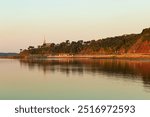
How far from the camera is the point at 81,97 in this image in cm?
2812

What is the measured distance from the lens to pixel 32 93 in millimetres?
30938

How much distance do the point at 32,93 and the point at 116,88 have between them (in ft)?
27.2

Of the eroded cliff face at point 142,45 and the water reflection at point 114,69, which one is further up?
the eroded cliff face at point 142,45

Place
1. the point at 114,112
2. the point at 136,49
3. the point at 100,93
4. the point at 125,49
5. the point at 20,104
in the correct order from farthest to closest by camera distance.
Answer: the point at 125,49 < the point at 136,49 < the point at 100,93 < the point at 20,104 < the point at 114,112

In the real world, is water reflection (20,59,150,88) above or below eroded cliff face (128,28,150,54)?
below

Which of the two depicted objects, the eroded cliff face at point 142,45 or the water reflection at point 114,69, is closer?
the water reflection at point 114,69

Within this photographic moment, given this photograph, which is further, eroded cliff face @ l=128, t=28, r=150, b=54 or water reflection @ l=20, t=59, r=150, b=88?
eroded cliff face @ l=128, t=28, r=150, b=54

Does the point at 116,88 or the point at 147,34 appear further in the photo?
the point at 147,34

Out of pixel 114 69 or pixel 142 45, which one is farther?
pixel 142 45

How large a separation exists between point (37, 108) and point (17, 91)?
1676 cm

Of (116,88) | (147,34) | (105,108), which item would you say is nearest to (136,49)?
(147,34)

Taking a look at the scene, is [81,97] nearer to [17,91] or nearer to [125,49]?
[17,91]

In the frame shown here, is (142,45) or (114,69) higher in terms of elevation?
(142,45)

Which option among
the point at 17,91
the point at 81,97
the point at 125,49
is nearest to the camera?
the point at 81,97
